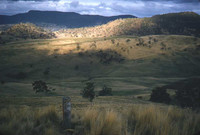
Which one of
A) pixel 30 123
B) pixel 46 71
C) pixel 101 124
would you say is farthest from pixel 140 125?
pixel 46 71

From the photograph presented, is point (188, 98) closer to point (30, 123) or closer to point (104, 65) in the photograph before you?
point (30, 123)

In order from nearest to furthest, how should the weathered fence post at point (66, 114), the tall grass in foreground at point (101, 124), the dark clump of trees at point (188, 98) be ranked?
the tall grass in foreground at point (101, 124), the weathered fence post at point (66, 114), the dark clump of trees at point (188, 98)

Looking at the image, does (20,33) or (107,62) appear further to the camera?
(20,33)

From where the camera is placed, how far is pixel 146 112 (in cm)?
589

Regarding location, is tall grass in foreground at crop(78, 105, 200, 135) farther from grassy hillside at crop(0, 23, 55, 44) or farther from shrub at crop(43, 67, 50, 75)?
grassy hillside at crop(0, 23, 55, 44)

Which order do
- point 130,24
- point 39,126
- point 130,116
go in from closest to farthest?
point 39,126, point 130,116, point 130,24

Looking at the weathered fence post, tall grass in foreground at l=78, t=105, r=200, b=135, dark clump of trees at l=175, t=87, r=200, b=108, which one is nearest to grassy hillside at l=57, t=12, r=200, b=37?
dark clump of trees at l=175, t=87, r=200, b=108

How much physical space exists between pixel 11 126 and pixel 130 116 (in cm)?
392

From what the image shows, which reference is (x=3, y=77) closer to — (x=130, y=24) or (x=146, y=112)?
(x=146, y=112)

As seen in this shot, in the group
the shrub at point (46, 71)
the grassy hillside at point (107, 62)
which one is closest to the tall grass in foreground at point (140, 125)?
the grassy hillside at point (107, 62)

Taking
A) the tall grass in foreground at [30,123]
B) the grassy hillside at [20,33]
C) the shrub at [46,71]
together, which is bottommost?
the shrub at [46,71]

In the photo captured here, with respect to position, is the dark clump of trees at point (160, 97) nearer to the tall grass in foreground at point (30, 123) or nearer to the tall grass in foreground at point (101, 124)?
the tall grass in foreground at point (101, 124)

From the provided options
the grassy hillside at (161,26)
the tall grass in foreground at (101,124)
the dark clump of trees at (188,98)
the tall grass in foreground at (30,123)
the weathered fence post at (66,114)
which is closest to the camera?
the tall grass in foreground at (30,123)

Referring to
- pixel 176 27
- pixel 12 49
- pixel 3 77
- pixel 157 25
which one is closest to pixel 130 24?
pixel 157 25
